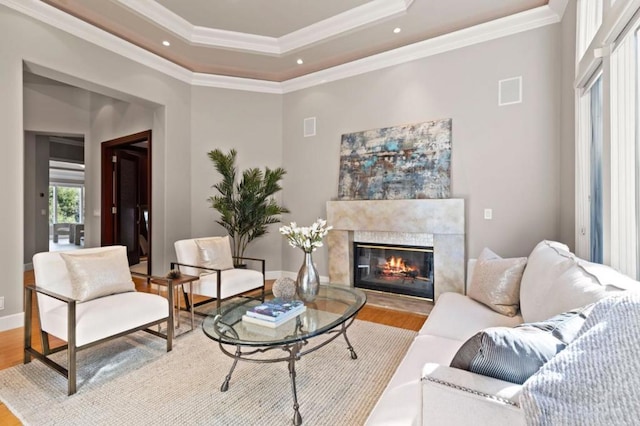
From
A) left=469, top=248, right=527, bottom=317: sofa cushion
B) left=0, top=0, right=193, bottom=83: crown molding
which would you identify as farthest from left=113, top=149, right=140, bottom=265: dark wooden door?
left=469, top=248, right=527, bottom=317: sofa cushion

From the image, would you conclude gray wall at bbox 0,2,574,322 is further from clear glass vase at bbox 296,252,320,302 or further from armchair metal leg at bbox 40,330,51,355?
clear glass vase at bbox 296,252,320,302

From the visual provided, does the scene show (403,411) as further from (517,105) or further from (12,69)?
(12,69)

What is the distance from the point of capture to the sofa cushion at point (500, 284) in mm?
2189

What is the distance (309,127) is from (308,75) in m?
0.79

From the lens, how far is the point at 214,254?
3.48 m

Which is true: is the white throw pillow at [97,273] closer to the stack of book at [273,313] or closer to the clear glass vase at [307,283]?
the stack of book at [273,313]

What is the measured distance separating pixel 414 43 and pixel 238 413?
14.1ft

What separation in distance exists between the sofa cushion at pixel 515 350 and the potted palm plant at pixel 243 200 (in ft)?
12.6

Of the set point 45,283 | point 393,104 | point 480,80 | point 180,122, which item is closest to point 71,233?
point 180,122

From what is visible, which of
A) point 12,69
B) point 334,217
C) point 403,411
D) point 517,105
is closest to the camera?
point 403,411

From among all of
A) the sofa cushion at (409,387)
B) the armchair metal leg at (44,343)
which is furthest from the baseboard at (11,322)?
the sofa cushion at (409,387)

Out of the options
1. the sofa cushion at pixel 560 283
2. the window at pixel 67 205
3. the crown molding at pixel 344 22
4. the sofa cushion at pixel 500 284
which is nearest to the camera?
the sofa cushion at pixel 560 283

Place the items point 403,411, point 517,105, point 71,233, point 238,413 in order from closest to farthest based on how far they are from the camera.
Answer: point 403,411
point 238,413
point 517,105
point 71,233

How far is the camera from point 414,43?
3939mm
